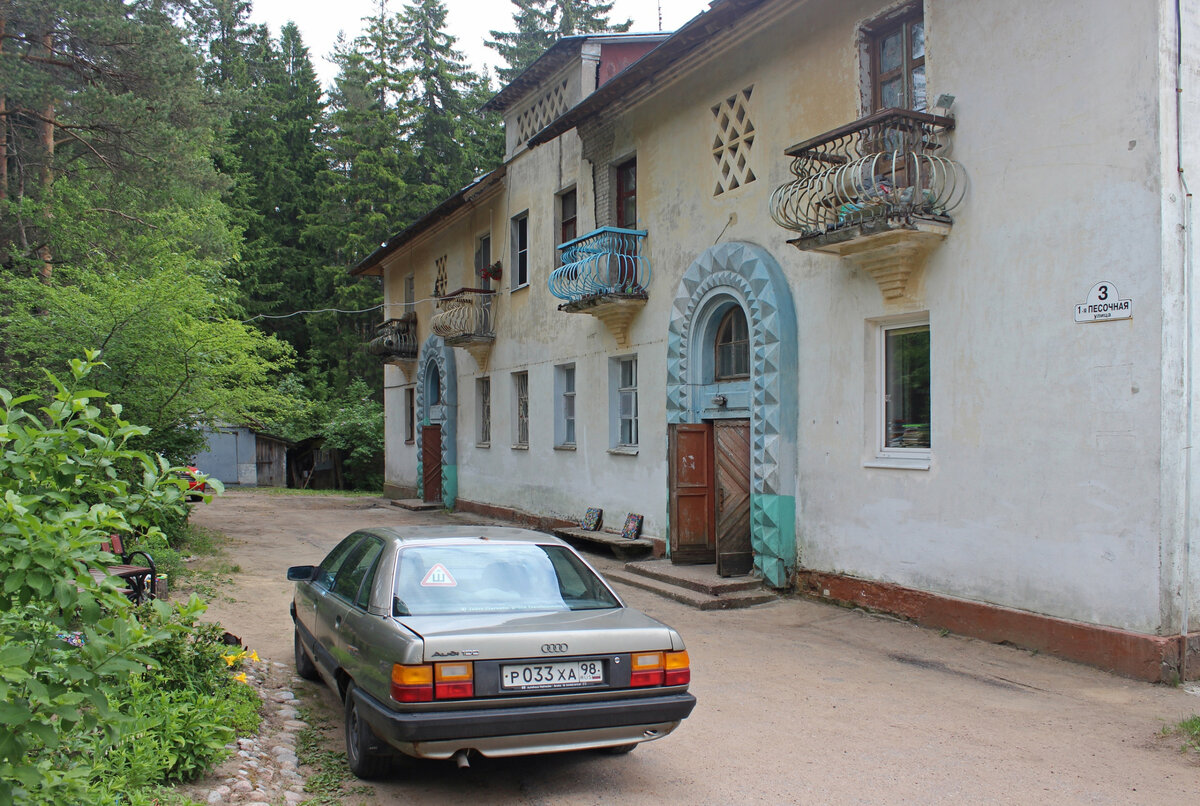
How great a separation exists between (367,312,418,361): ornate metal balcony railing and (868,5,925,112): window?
16385 millimetres

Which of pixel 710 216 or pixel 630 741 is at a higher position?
pixel 710 216

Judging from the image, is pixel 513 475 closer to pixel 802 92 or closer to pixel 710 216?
pixel 710 216

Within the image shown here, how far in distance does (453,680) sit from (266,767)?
1508 mm

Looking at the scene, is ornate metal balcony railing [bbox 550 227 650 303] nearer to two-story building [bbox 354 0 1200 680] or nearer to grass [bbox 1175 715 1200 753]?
two-story building [bbox 354 0 1200 680]

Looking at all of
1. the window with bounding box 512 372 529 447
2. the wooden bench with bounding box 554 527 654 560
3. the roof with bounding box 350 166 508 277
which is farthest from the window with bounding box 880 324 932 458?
the roof with bounding box 350 166 508 277

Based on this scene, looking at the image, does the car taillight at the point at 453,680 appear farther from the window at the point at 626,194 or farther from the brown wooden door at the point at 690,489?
the window at the point at 626,194

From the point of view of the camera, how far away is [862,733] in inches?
230

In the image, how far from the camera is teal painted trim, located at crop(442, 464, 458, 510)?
70.2 ft

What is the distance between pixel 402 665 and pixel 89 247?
17.7 metres

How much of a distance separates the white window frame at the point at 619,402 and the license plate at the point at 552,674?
997 cm

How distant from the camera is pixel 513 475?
18422mm

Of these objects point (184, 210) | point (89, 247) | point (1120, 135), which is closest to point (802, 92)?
point (1120, 135)

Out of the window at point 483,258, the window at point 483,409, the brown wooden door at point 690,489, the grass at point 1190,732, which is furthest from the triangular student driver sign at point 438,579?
the window at point 483,409

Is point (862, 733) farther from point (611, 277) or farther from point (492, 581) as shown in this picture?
point (611, 277)
